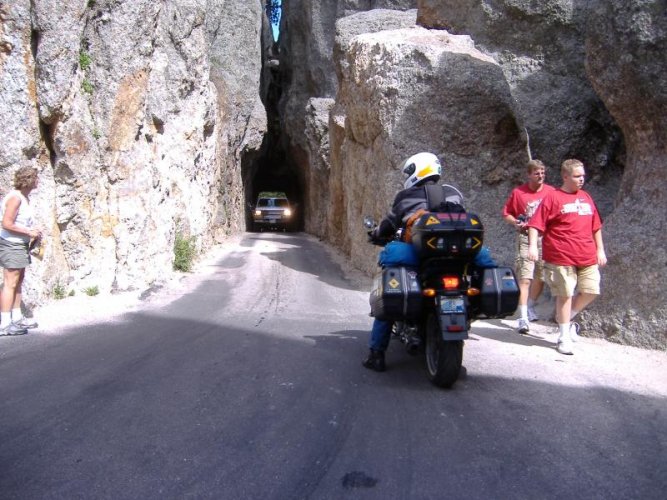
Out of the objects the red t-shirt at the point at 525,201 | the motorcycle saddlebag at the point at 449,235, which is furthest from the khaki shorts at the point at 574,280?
the motorcycle saddlebag at the point at 449,235

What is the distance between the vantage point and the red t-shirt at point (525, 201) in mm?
6520

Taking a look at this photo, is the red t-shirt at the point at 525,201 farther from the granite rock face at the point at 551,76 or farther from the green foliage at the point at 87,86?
the green foliage at the point at 87,86

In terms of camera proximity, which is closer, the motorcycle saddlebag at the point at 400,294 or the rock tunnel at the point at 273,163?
the motorcycle saddlebag at the point at 400,294

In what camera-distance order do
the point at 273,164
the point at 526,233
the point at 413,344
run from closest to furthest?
the point at 413,344
the point at 526,233
the point at 273,164

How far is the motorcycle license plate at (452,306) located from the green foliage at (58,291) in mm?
5546

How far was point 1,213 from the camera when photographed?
5.93 meters

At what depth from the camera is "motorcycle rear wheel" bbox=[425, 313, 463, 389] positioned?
13.3 ft

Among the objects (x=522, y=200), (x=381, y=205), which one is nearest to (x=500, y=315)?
(x=522, y=200)

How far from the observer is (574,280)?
5.45m

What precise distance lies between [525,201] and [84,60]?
262 inches

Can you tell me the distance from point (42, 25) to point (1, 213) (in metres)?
3.05

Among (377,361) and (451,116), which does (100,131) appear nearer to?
(451,116)

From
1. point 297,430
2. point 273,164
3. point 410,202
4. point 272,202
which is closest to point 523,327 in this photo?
point 410,202

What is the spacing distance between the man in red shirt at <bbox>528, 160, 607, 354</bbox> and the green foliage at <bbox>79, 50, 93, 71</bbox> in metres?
6.85
